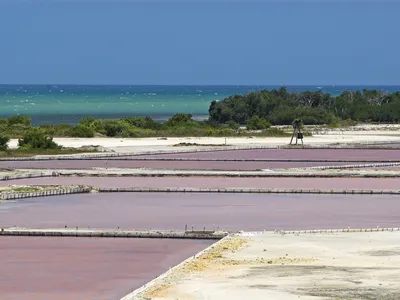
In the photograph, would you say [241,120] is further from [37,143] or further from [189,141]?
[37,143]

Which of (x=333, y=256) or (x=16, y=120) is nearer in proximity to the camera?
(x=333, y=256)

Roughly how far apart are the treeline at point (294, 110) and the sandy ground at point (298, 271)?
61853 millimetres

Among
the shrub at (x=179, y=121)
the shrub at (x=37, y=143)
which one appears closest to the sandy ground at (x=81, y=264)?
the shrub at (x=37, y=143)

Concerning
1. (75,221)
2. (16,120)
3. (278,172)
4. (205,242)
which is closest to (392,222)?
(205,242)

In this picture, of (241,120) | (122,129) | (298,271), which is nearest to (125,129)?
(122,129)

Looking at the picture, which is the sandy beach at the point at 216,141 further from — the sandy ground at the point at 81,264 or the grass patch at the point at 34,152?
the sandy ground at the point at 81,264

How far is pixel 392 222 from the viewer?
91.6 ft

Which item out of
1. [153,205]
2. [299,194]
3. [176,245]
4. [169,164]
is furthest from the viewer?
[169,164]

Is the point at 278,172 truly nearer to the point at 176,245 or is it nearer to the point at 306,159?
the point at 306,159

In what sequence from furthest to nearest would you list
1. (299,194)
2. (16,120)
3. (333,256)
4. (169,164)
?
(16,120) → (169,164) → (299,194) → (333,256)

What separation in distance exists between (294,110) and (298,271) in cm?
6814

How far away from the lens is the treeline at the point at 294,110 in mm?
87500

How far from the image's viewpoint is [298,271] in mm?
20406

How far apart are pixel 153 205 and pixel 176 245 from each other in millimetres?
7805
